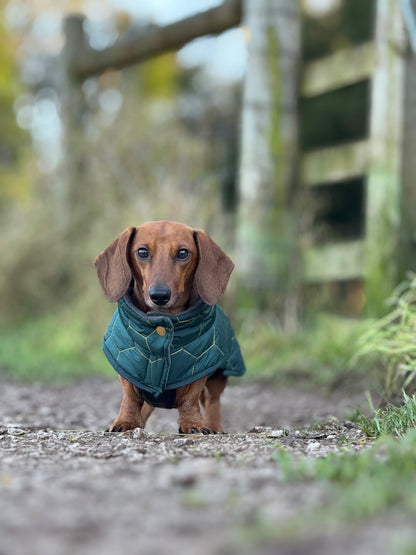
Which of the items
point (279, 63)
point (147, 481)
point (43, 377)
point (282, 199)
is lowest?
point (43, 377)

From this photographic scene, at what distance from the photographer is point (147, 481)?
191 centimetres

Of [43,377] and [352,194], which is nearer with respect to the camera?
[43,377]

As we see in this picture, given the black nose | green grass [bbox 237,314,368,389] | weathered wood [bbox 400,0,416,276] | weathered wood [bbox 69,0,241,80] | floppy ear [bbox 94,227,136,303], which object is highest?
weathered wood [bbox 69,0,241,80]

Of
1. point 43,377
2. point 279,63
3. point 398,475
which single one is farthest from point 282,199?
point 398,475

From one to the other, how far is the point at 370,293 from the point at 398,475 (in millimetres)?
3295

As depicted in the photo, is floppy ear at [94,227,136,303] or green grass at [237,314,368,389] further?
green grass at [237,314,368,389]

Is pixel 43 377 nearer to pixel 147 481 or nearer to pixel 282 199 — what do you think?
pixel 282 199

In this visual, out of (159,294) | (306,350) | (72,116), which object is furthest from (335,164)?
(72,116)

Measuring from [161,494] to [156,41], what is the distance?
6.20m

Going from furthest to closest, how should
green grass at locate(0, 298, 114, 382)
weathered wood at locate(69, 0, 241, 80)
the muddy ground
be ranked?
weathered wood at locate(69, 0, 241, 80) → green grass at locate(0, 298, 114, 382) → the muddy ground

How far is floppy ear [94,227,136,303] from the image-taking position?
124 inches

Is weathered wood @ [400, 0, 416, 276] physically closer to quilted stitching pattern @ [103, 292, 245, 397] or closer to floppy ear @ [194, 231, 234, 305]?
floppy ear @ [194, 231, 234, 305]

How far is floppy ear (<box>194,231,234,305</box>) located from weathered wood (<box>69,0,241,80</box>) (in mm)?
3801

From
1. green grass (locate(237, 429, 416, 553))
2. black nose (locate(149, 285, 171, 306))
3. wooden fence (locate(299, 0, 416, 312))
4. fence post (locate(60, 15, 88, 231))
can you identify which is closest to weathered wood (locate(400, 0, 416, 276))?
wooden fence (locate(299, 0, 416, 312))
